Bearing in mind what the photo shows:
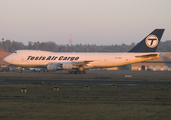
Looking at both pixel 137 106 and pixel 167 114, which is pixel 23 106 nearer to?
pixel 137 106

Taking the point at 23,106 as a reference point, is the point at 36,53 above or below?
above

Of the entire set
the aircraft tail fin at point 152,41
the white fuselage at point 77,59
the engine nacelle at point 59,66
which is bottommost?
the engine nacelle at point 59,66

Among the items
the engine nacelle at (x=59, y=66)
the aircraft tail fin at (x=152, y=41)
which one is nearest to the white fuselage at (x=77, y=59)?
the aircraft tail fin at (x=152, y=41)

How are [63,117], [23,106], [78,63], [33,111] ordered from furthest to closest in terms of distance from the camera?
[78,63], [23,106], [33,111], [63,117]

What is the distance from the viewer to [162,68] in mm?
76375

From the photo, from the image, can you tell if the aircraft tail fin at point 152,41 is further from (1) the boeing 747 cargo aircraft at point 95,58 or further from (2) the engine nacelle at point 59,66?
(2) the engine nacelle at point 59,66

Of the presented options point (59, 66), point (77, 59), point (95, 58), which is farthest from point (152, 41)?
point (59, 66)

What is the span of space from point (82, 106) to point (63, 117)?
9.70 ft

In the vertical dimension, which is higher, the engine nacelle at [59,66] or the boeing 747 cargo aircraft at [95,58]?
the boeing 747 cargo aircraft at [95,58]

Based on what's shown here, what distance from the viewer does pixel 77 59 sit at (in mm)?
49031

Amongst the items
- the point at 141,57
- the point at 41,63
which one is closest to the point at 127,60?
the point at 141,57

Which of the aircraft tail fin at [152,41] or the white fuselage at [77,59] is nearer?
the aircraft tail fin at [152,41]

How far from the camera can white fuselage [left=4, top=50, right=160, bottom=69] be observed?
1913 inches

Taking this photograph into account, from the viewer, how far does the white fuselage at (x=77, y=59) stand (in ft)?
159
